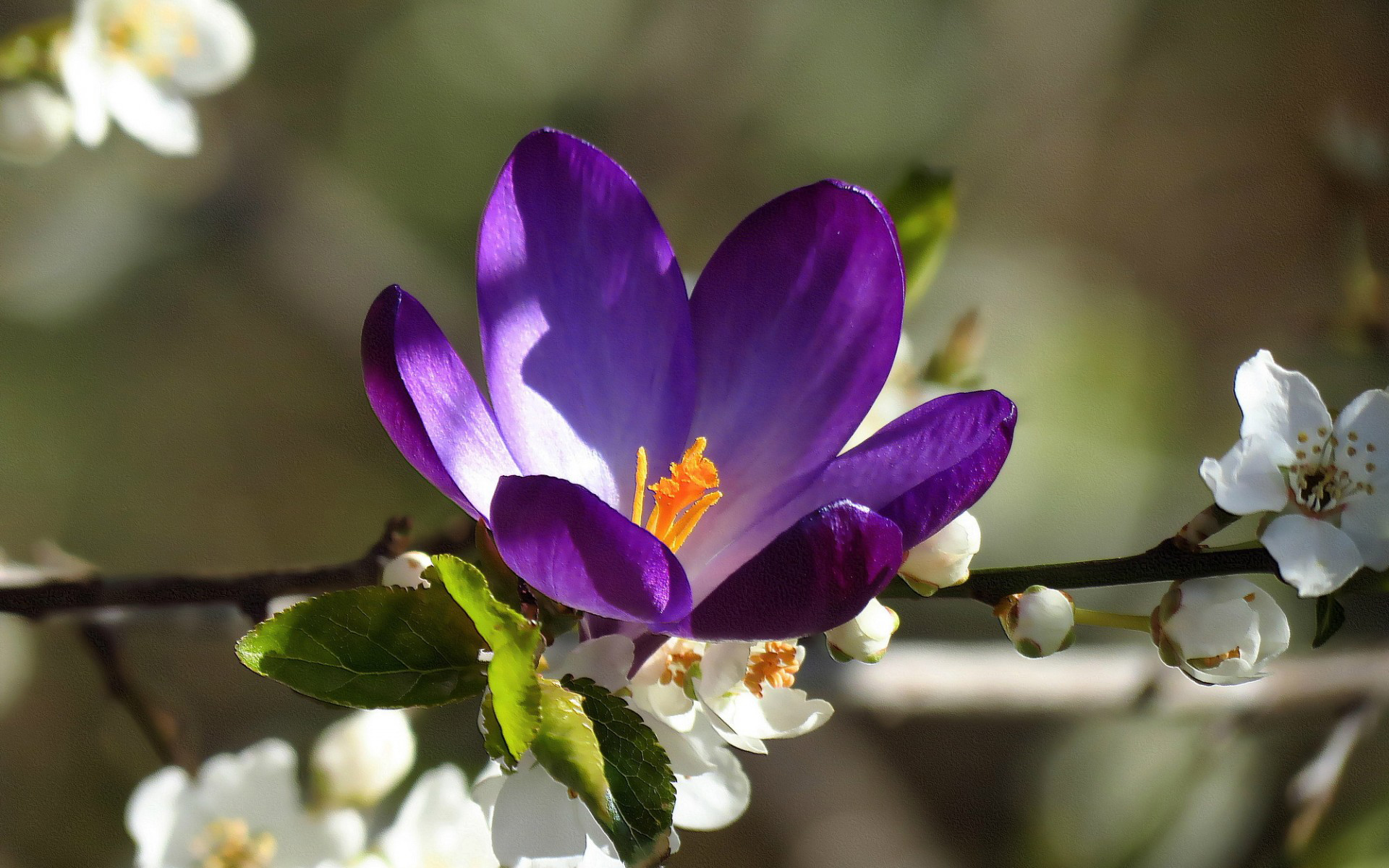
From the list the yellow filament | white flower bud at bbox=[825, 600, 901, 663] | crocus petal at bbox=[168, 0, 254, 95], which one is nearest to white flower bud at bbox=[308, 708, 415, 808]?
the yellow filament

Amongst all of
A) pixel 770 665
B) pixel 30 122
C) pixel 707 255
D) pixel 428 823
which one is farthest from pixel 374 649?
pixel 707 255

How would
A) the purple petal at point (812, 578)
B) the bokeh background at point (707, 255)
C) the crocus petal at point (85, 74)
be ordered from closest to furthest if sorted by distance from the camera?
the purple petal at point (812, 578) → the crocus petal at point (85, 74) → the bokeh background at point (707, 255)

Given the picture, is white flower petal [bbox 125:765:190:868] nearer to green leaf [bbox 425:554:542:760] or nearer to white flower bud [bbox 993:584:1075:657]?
green leaf [bbox 425:554:542:760]

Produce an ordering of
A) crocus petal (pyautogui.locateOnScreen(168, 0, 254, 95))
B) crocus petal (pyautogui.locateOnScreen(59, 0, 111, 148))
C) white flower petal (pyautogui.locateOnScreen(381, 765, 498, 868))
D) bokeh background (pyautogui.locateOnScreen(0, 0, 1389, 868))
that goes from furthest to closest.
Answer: bokeh background (pyautogui.locateOnScreen(0, 0, 1389, 868)) → crocus petal (pyautogui.locateOnScreen(168, 0, 254, 95)) → crocus petal (pyautogui.locateOnScreen(59, 0, 111, 148)) → white flower petal (pyautogui.locateOnScreen(381, 765, 498, 868))

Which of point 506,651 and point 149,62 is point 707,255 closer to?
point 149,62

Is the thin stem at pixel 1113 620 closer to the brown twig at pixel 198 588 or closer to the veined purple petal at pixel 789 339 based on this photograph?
the veined purple petal at pixel 789 339

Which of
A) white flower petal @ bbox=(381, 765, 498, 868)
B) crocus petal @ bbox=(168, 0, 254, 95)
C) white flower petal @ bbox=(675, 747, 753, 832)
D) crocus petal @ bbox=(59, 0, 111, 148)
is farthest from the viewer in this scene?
crocus petal @ bbox=(168, 0, 254, 95)

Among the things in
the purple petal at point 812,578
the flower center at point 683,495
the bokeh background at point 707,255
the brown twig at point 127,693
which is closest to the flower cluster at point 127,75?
the brown twig at point 127,693
